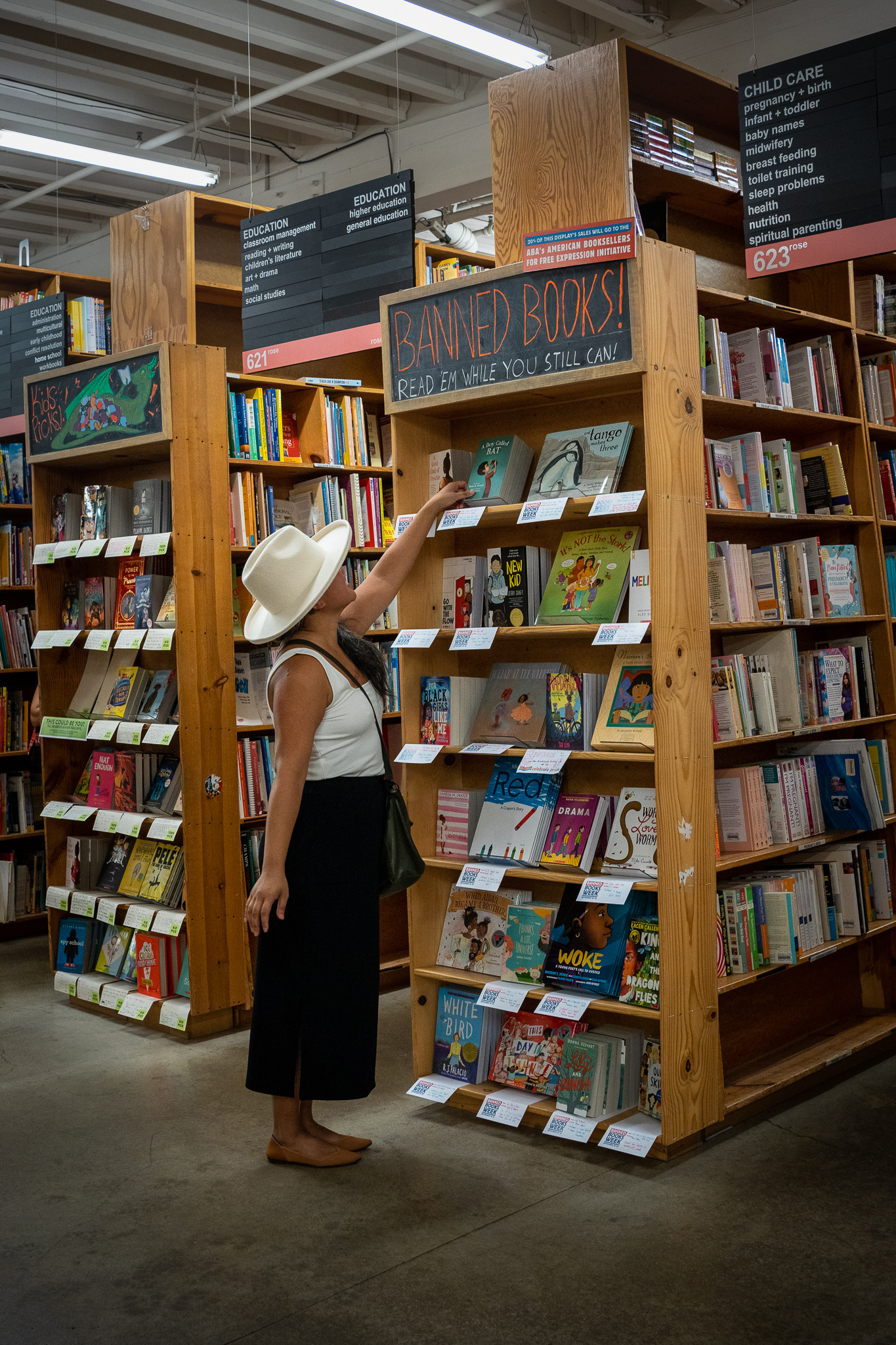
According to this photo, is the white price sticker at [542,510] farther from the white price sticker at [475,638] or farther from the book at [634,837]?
the book at [634,837]

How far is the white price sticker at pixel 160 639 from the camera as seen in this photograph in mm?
4570

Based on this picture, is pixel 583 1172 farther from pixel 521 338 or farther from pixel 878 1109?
pixel 521 338

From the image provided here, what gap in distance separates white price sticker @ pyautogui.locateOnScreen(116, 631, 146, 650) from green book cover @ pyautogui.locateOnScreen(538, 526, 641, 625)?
1812 millimetres

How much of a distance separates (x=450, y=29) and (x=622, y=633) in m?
3.72

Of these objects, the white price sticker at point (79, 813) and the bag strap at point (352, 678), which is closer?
the bag strap at point (352, 678)

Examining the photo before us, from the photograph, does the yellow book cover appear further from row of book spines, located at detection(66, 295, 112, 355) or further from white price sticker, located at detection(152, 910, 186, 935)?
row of book spines, located at detection(66, 295, 112, 355)

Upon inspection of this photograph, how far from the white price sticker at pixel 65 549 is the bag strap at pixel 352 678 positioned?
6.68 feet

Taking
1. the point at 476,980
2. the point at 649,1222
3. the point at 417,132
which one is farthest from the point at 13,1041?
the point at 417,132

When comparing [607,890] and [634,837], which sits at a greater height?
[634,837]

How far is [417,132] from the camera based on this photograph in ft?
27.2

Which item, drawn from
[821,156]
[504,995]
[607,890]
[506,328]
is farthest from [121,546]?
[821,156]

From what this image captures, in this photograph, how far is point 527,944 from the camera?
3.65 metres

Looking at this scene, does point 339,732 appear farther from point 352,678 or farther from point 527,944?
point 527,944

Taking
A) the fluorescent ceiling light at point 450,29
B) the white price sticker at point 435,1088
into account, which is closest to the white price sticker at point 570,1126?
the white price sticker at point 435,1088
